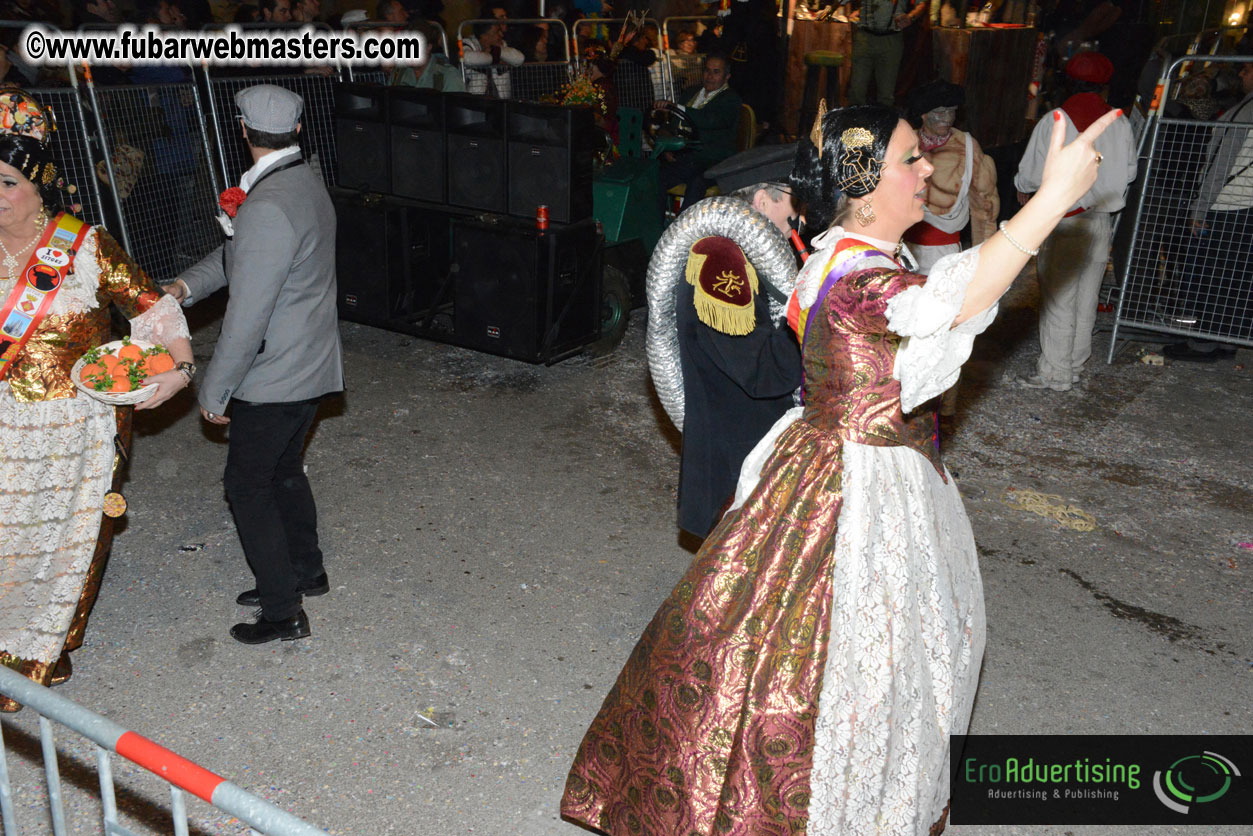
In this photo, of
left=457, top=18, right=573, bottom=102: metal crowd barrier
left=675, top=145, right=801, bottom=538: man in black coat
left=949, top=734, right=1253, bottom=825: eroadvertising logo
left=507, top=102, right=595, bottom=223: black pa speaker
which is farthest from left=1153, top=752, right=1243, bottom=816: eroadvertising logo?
left=457, top=18, right=573, bottom=102: metal crowd barrier

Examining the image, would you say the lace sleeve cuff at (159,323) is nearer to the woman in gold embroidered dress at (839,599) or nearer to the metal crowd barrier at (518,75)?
the woman in gold embroidered dress at (839,599)

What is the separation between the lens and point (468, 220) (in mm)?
6887

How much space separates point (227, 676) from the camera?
149 inches

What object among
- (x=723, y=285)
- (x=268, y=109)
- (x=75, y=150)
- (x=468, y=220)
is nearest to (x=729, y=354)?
(x=723, y=285)

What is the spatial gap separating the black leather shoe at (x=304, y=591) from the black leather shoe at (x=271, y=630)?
205mm

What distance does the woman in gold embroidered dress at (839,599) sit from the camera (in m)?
2.52

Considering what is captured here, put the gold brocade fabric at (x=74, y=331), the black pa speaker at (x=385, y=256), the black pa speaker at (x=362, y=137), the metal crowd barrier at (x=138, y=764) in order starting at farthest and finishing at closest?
the black pa speaker at (x=362, y=137), the black pa speaker at (x=385, y=256), the gold brocade fabric at (x=74, y=331), the metal crowd barrier at (x=138, y=764)

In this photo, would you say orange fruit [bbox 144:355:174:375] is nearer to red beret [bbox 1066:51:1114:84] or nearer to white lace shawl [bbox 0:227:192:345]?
white lace shawl [bbox 0:227:192:345]

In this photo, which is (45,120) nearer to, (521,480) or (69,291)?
(69,291)

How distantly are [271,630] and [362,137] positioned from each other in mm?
4484

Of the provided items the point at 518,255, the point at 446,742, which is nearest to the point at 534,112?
the point at 518,255

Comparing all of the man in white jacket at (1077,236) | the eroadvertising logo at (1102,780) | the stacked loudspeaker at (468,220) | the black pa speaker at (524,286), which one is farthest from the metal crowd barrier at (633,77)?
the eroadvertising logo at (1102,780)

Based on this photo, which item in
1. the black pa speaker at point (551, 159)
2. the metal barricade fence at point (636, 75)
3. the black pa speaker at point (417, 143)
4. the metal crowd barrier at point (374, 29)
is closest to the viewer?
the black pa speaker at point (551, 159)

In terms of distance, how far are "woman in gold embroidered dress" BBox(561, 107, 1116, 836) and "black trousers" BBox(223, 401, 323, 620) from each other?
179cm
